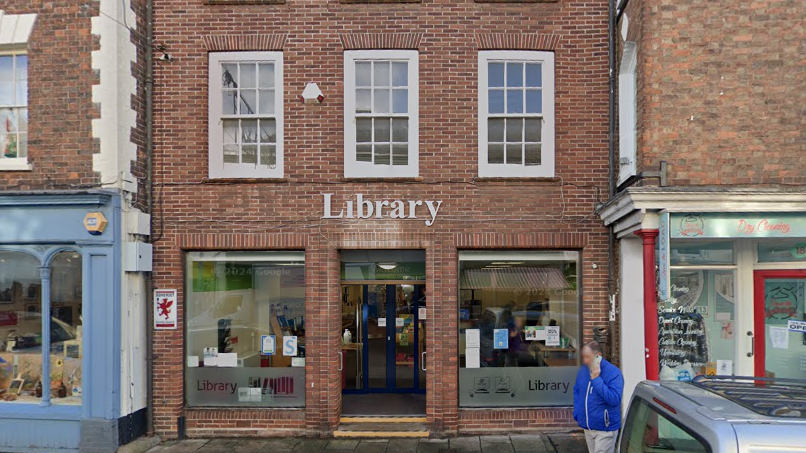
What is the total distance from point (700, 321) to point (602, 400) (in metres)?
3.15

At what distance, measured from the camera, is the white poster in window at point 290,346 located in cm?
766

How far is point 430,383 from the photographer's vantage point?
734cm

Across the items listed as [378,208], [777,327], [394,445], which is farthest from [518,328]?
[777,327]

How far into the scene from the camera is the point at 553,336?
7.61 metres

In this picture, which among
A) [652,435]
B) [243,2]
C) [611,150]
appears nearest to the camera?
[652,435]

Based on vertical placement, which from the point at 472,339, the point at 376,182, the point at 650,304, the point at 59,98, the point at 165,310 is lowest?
the point at 472,339

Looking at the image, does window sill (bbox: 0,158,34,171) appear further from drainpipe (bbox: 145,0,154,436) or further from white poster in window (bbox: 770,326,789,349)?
white poster in window (bbox: 770,326,789,349)

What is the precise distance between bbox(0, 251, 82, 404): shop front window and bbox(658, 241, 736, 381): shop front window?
A: 8.47m

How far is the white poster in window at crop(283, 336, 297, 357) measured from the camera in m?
7.66

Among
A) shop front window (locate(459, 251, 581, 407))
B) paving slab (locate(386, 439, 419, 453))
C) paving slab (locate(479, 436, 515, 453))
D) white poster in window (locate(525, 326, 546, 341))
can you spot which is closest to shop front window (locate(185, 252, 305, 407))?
paving slab (locate(386, 439, 419, 453))

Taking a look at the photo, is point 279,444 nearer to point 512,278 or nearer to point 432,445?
point 432,445

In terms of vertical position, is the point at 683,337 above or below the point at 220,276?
below

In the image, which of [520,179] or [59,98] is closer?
[59,98]

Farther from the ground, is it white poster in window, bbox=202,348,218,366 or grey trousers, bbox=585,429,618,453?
white poster in window, bbox=202,348,218,366
